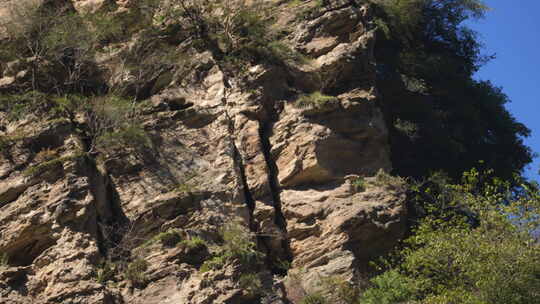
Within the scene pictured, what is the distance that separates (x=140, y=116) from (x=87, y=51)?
2913 mm

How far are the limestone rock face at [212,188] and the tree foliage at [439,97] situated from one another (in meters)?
2.42

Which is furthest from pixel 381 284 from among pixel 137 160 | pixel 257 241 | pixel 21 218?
pixel 21 218

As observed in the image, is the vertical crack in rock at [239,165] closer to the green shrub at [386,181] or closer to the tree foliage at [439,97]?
the green shrub at [386,181]

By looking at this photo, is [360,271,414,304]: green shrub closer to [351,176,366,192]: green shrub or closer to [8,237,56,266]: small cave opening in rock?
[351,176,366,192]: green shrub

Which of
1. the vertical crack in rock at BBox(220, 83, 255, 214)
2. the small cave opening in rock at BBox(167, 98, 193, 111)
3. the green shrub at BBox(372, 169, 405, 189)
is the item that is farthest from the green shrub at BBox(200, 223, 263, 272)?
the small cave opening in rock at BBox(167, 98, 193, 111)

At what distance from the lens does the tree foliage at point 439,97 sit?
21.8 metres

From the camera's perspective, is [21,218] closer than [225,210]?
Yes

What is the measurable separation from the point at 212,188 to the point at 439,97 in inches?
392

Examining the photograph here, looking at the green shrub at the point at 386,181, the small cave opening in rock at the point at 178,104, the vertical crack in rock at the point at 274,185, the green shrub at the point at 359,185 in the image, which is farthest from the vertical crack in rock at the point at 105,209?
the green shrub at the point at 386,181

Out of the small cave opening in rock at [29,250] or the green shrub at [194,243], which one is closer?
the small cave opening in rock at [29,250]

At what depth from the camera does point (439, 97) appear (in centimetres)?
2342

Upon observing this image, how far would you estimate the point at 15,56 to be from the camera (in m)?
19.6

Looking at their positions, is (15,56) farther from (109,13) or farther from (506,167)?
(506,167)

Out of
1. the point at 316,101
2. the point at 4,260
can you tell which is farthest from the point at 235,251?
the point at 316,101
